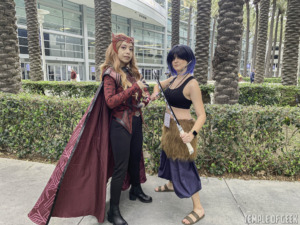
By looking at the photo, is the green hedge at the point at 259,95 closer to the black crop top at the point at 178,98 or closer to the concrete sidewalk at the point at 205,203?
the concrete sidewalk at the point at 205,203

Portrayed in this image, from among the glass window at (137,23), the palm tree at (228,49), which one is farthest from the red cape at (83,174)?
the glass window at (137,23)

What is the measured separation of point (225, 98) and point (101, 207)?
13.3 ft

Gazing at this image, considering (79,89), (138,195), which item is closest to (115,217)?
(138,195)

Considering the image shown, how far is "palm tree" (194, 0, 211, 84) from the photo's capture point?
9898 mm

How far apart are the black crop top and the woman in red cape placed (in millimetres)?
296

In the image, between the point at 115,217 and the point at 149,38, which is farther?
the point at 149,38

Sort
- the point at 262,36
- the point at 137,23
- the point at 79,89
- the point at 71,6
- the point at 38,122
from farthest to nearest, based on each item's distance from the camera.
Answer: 1. the point at 137,23
2. the point at 71,6
3. the point at 262,36
4. the point at 79,89
5. the point at 38,122

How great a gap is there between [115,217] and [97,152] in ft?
2.61

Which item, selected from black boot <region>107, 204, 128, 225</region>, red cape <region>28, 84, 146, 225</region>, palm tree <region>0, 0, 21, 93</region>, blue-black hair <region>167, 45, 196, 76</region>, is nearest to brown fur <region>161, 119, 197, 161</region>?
blue-black hair <region>167, 45, 196, 76</region>

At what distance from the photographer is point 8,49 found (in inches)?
226

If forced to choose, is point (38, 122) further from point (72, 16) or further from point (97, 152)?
point (72, 16)

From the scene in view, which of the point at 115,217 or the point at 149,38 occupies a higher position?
the point at 149,38

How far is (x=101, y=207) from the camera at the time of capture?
261cm

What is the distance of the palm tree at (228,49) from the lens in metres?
5.38
